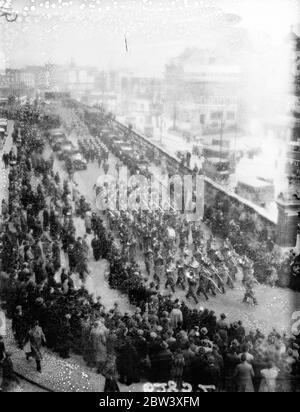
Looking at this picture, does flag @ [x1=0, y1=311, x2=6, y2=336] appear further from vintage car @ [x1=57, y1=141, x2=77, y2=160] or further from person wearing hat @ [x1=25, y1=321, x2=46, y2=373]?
vintage car @ [x1=57, y1=141, x2=77, y2=160]

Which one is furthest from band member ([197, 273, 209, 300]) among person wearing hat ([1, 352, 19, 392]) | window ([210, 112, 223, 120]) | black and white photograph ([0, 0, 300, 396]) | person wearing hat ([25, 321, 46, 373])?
window ([210, 112, 223, 120])

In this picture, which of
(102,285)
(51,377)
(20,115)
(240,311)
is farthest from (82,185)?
(51,377)

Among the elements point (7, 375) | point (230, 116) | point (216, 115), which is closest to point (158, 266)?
point (7, 375)

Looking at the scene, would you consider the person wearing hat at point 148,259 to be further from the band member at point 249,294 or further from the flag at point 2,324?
the flag at point 2,324

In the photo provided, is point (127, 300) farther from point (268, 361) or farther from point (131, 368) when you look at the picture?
point (268, 361)

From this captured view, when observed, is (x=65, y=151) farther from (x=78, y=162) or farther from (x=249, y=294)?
(x=249, y=294)

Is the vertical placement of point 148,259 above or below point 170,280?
above

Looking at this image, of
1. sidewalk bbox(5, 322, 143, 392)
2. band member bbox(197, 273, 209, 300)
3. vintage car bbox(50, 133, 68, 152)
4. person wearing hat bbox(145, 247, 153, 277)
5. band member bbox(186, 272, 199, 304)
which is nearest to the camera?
sidewalk bbox(5, 322, 143, 392)

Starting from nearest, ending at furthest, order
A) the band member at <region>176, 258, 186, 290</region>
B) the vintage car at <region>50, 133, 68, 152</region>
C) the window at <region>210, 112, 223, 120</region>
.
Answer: the band member at <region>176, 258, 186, 290</region>, the vintage car at <region>50, 133, 68, 152</region>, the window at <region>210, 112, 223, 120</region>

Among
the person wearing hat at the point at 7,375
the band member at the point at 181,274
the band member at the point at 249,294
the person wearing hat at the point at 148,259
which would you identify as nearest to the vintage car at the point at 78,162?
the person wearing hat at the point at 148,259

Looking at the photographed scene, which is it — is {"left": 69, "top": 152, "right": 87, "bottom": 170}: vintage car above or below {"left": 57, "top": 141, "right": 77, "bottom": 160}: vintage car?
below
